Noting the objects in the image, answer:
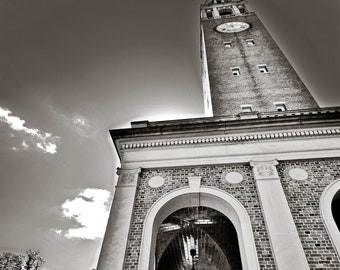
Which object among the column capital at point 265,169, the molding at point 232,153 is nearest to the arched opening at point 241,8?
the molding at point 232,153

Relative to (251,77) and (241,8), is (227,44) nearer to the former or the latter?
(251,77)

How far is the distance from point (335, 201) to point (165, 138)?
6.30m

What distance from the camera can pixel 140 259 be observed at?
708cm

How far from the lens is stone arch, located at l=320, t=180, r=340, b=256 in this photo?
6854mm

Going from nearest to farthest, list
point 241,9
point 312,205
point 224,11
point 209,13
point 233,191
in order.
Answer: point 312,205, point 233,191, point 241,9, point 224,11, point 209,13

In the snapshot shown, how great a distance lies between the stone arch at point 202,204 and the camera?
6.97 m

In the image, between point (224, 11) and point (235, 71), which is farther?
point (224, 11)

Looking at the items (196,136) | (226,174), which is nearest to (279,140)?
(226,174)

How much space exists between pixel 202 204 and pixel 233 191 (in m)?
1.15

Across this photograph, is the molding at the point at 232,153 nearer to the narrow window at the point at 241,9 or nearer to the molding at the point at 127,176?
the molding at the point at 127,176

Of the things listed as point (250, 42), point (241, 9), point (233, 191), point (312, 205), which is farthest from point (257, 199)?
point (241, 9)

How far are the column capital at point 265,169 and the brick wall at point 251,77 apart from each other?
5666 millimetres

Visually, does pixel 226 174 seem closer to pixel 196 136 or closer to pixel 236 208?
pixel 236 208

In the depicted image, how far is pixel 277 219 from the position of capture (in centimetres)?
733
